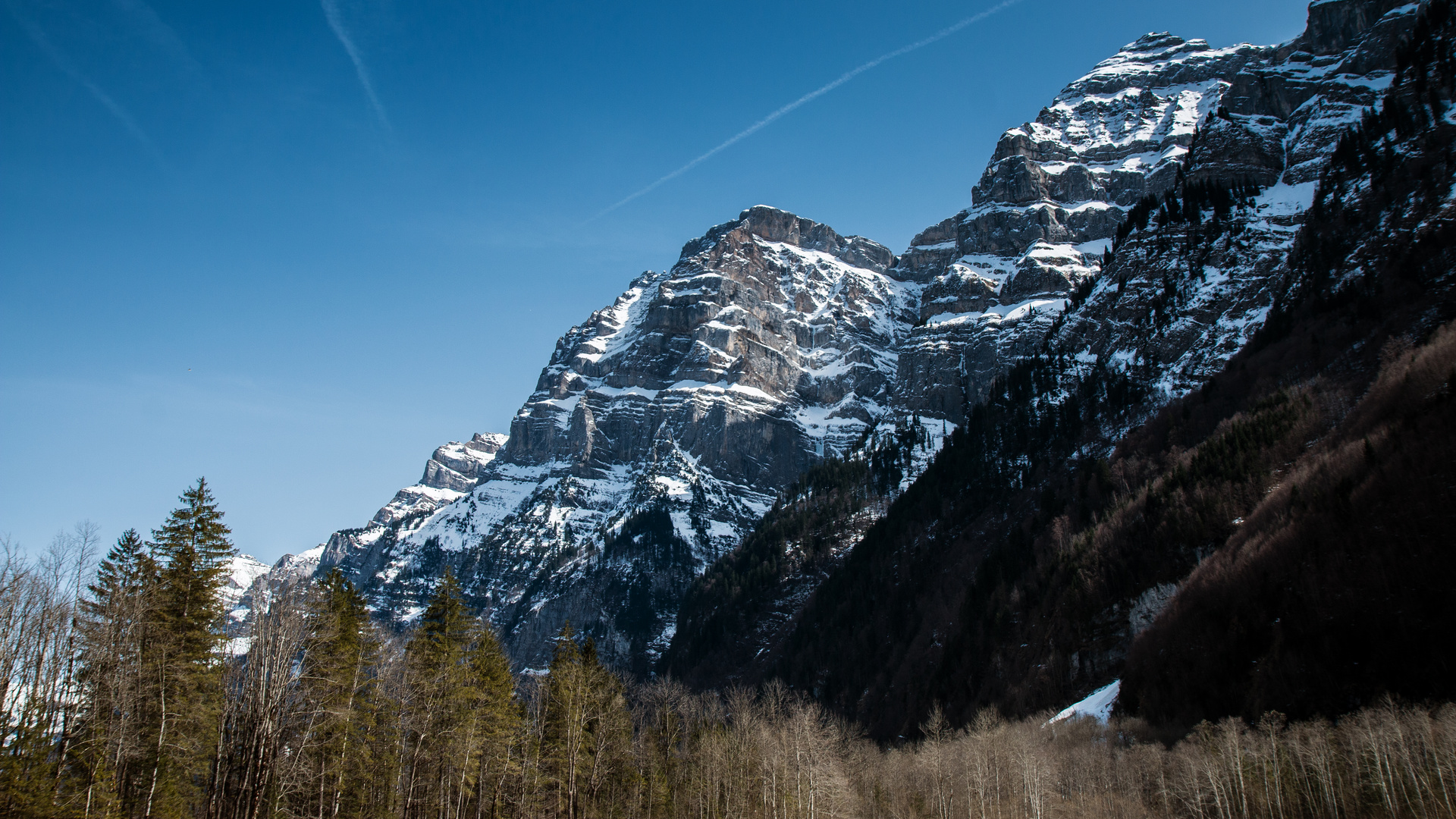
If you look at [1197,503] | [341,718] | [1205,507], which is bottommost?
[341,718]

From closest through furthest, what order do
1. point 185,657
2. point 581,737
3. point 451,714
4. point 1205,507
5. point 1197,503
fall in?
point 185,657
point 451,714
point 581,737
point 1205,507
point 1197,503

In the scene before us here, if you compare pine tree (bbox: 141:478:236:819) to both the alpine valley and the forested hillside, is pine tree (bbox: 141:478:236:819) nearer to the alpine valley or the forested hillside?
the alpine valley

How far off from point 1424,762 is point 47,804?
69924 mm

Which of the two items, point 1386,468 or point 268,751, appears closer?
point 268,751

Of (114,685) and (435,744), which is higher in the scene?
(114,685)

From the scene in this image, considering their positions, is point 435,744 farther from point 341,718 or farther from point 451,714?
point 341,718

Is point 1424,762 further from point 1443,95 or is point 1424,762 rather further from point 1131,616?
point 1443,95

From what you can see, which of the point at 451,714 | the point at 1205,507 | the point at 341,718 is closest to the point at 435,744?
the point at 451,714

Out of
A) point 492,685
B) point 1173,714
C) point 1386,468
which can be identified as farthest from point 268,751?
point 1386,468

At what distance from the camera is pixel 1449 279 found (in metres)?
108

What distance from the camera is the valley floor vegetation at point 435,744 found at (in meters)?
32.8

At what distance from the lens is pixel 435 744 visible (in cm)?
4328

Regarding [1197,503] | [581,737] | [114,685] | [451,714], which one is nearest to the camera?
[114,685]

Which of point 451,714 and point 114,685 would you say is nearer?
point 114,685
